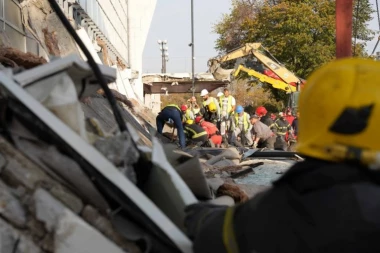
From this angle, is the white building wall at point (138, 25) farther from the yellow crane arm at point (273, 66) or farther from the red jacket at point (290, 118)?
the red jacket at point (290, 118)

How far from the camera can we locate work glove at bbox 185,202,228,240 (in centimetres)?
186

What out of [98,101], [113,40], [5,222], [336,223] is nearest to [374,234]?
[336,223]

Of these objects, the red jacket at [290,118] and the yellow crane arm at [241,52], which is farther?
the yellow crane arm at [241,52]

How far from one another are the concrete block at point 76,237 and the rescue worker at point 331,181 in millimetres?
A: 524

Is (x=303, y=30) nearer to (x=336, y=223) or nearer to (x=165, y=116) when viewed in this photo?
(x=165, y=116)

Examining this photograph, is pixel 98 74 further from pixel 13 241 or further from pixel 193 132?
pixel 193 132

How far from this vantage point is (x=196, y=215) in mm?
1920

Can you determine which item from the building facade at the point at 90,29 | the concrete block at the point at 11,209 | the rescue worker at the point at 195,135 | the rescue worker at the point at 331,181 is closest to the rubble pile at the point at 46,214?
the concrete block at the point at 11,209


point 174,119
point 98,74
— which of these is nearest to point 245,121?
point 174,119

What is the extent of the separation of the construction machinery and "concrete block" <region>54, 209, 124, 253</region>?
1917cm

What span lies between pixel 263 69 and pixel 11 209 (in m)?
20.4

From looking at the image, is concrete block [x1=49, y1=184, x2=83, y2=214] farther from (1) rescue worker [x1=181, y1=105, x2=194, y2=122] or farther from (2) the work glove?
(1) rescue worker [x1=181, y1=105, x2=194, y2=122]

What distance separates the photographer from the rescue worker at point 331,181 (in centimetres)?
145

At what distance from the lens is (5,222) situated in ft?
6.41
